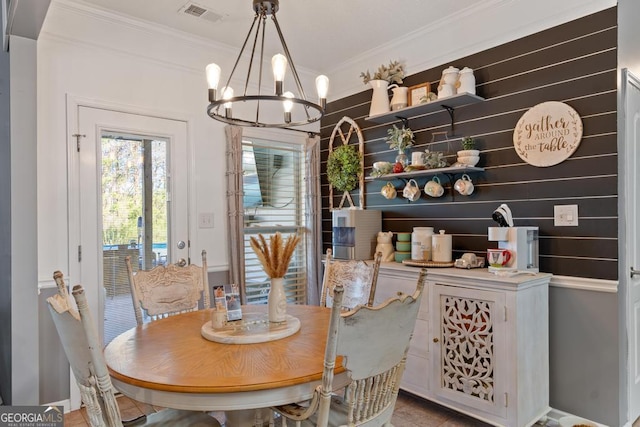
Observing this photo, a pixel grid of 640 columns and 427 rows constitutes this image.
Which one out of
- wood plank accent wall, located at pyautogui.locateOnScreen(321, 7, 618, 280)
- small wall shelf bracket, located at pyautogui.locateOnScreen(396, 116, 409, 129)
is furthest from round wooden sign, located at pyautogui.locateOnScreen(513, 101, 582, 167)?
small wall shelf bracket, located at pyautogui.locateOnScreen(396, 116, 409, 129)

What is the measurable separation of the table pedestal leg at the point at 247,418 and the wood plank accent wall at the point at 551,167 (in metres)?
1.87

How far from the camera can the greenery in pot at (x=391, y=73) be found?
3.35 metres

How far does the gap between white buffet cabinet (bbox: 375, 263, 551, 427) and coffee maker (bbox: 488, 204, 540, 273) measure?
0.08 metres

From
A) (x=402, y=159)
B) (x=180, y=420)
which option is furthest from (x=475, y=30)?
(x=180, y=420)

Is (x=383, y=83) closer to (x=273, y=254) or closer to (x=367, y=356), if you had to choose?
(x=273, y=254)

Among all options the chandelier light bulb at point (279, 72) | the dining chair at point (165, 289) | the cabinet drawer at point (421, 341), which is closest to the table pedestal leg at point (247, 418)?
the dining chair at point (165, 289)

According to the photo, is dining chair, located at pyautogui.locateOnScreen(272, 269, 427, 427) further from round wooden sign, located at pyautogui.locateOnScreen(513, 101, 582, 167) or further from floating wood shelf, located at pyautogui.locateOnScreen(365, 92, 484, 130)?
floating wood shelf, located at pyautogui.locateOnScreen(365, 92, 484, 130)

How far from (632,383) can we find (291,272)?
2697 mm

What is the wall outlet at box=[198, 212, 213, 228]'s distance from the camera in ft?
11.0

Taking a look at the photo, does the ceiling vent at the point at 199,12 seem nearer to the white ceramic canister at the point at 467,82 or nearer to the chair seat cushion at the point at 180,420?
the white ceramic canister at the point at 467,82

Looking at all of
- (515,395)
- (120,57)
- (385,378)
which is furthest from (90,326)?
(120,57)

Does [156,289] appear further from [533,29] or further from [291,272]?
[533,29]

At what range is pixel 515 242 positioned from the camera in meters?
2.42

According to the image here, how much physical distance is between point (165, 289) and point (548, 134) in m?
2.51
